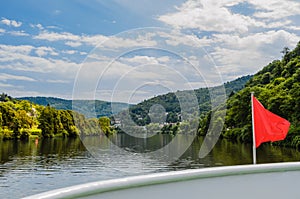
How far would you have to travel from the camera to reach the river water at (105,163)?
17.2 metres

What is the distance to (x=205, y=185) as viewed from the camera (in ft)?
4.69

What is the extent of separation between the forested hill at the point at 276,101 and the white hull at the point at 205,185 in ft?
85.9

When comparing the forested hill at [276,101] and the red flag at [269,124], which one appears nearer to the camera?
the red flag at [269,124]

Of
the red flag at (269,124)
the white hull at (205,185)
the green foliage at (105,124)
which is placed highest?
the green foliage at (105,124)

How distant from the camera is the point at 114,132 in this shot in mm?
13977

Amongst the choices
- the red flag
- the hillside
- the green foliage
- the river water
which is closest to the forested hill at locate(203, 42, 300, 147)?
the river water

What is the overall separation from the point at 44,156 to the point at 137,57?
61.5 feet

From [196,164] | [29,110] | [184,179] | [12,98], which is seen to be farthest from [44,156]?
[12,98]

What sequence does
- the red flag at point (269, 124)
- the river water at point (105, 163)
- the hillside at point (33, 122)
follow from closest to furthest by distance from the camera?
the red flag at point (269, 124)
the river water at point (105, 163)
the hillside at point (33, 122)

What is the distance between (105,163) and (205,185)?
21917 millimetres

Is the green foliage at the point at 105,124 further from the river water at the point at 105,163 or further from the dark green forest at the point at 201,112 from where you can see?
the river water at the point at 105,163

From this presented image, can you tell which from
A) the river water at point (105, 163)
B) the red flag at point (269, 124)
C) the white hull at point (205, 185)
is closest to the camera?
the white hull at point (205, 185)

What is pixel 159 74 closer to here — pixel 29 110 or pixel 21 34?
pixel 29 110

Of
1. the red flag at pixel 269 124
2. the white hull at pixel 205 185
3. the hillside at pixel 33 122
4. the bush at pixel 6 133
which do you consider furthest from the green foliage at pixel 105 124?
the bush at pixel 6 133
